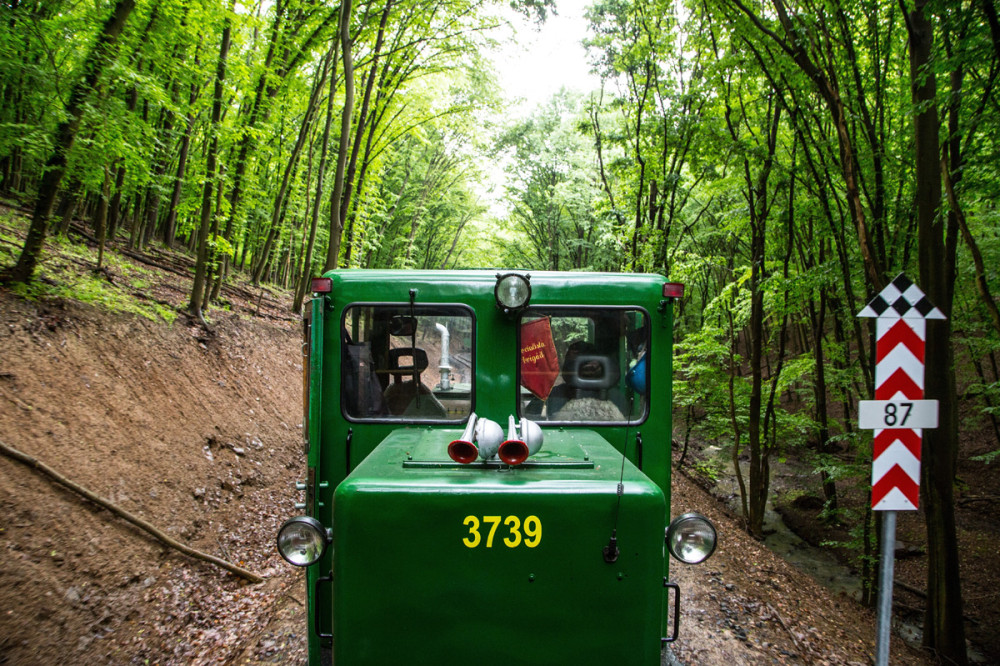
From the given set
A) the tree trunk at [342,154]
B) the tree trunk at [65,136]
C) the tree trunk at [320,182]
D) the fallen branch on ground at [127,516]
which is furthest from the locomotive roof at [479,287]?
the tree trunk at [320,182]

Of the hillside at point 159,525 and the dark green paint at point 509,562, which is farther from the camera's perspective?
the hillside at point 159,525

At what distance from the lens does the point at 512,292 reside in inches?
139

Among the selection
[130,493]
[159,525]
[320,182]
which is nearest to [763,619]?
[159,525]

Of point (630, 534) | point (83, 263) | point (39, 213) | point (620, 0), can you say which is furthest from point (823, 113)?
point (83, 263)

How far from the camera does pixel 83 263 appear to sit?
31.5 ft

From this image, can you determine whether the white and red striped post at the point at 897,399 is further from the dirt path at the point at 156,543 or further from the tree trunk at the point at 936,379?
the tree trunk at the point at 936,379

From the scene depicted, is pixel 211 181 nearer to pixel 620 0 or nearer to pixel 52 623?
pixel 52 623

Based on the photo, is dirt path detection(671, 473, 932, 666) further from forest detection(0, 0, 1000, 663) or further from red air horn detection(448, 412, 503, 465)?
red air horn detection(448, 412, 503, 465)

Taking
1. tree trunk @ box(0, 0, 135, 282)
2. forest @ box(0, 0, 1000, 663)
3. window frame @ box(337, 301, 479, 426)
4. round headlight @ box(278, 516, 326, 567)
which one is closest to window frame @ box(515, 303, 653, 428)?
window frame @ box(337, 301, 479, 426)

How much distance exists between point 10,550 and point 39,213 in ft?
14.7

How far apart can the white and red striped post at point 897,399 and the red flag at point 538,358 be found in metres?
1.92

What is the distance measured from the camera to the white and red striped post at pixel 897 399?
3.49 metres

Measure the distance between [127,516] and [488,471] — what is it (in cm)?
484

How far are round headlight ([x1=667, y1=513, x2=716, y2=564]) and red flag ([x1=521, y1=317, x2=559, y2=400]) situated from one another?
4.44 ft
